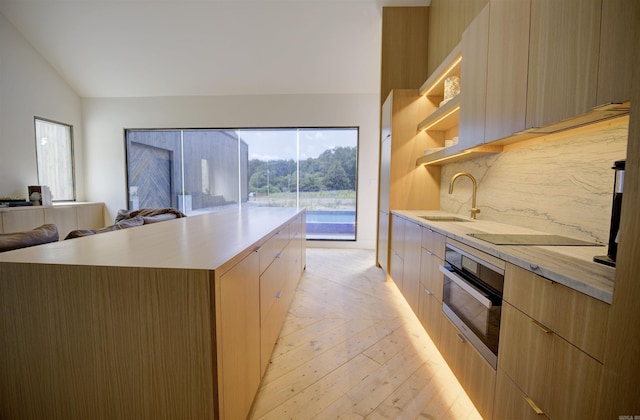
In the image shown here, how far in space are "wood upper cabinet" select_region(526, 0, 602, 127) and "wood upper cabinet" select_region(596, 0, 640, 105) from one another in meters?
0.02

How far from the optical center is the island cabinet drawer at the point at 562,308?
684 mm

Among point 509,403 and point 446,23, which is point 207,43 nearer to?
point 446,23

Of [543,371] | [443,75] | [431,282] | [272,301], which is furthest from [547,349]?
[443,75]

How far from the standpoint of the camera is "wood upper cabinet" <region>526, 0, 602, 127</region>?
0.98 meters

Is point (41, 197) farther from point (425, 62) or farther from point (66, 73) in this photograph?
point (425, 62)

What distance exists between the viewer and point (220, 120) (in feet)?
16.4

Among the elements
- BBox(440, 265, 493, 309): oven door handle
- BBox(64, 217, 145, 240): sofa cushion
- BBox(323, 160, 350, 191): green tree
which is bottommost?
BBox(440, 265, 493, 309): oven door handle

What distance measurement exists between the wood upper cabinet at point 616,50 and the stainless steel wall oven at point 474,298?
70cm

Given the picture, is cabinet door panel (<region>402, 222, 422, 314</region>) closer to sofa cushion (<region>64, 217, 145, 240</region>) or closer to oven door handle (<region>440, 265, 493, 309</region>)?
oven door handle (<region>440, 265, 493, 309</region>)

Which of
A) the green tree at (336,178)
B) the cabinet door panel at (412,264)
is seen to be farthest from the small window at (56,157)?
the cabinet door panel at (412,264)

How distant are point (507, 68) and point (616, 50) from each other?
645mm

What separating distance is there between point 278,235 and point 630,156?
163 cm

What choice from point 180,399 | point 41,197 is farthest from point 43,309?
point 41,197

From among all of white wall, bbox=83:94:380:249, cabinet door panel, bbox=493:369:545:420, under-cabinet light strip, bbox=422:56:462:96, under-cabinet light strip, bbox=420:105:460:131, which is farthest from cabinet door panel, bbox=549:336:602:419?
white wall, bbox=83:94:380:249
